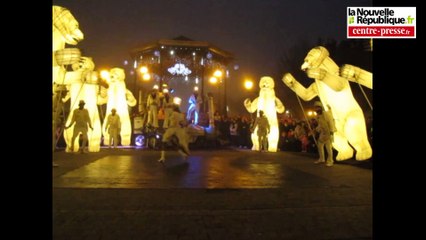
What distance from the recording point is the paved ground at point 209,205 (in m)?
5.08

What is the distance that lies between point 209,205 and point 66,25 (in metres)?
8.96

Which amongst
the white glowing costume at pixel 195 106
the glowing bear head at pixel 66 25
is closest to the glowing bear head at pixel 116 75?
the white glowing costume at pixel 195 106

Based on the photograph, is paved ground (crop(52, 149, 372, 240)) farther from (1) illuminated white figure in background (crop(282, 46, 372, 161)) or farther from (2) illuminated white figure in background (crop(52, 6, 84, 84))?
(2) illuminated white figure in background (crop(52, 6, 84, 84))

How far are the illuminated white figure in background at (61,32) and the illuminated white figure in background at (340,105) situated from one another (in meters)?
7.79

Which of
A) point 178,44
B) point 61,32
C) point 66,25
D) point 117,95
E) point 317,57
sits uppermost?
point 178,44

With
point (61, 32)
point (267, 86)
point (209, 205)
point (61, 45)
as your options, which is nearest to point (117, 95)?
point (61, 45)

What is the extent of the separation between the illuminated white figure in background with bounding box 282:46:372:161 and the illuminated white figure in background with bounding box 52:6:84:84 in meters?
7.79

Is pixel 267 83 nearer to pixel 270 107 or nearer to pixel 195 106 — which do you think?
pixel 270 107

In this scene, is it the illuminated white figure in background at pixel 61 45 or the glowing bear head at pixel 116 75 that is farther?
the glowing bear head at pixel 116 75

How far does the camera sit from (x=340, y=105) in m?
12.9

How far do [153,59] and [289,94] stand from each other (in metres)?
18.4

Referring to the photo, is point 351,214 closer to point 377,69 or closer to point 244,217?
point 244,217

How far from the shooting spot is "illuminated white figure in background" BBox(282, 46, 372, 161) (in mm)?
12375

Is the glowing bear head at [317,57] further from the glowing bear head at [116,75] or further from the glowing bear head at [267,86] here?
the glowing bear head at [116,75]
